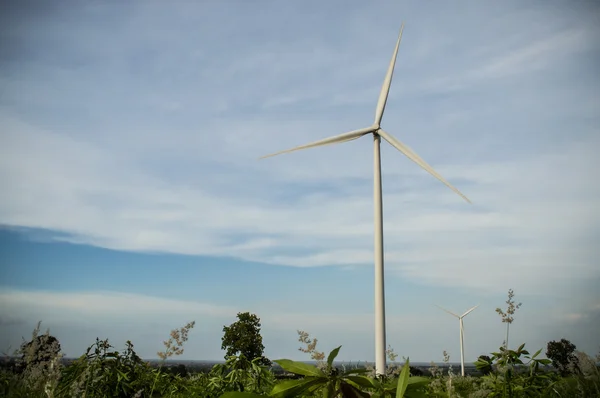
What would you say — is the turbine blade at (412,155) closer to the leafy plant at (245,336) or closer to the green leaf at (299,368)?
the green leaf at (299,368)

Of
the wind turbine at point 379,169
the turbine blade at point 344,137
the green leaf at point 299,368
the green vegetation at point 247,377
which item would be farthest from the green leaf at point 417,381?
the turbine blade at point 344,137

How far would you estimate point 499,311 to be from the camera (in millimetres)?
3814

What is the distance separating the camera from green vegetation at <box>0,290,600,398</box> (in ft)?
8.12

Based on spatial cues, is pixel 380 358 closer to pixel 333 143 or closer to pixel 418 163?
pixel 418 163

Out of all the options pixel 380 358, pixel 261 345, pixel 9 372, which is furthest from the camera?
pixel 261 345

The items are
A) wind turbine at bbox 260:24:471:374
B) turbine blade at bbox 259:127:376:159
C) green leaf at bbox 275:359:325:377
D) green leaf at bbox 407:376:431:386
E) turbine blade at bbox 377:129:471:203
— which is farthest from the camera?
turbine blade at bbox 259:127:376:159

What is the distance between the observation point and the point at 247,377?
4.12 metres

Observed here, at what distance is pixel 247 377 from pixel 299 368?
6.15 ft

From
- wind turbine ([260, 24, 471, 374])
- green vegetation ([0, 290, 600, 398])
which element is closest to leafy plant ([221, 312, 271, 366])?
wind turbine ([260, 24, 471, 374])

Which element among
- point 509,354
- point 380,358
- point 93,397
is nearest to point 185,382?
point 93,397

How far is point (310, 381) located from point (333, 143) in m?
21.7

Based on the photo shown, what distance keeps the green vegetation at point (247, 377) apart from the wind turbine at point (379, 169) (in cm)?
1002

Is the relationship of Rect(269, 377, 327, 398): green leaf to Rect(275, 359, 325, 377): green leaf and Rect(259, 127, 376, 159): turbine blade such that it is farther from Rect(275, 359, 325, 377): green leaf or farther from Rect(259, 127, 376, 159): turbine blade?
Rect(259, 127, 376, 159): turbine blade

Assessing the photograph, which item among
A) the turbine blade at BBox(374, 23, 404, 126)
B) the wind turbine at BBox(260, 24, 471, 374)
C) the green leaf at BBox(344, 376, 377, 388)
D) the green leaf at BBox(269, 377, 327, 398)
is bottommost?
the green leaf at BBox(269, 377, 327, 398)
